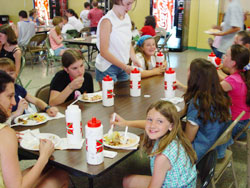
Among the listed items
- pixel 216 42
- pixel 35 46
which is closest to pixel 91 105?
pixel 216 42

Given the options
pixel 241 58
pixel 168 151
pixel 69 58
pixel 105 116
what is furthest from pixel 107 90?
pixel 241 58

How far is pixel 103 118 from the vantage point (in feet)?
6.25

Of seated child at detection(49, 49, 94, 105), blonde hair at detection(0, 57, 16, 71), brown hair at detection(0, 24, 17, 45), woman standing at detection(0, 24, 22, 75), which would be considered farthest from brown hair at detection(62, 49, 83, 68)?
brown hair at detection(0, 24, 17, 45)

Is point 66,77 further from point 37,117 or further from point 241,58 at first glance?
point 241,58

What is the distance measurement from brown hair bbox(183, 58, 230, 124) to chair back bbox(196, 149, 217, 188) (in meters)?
0.29

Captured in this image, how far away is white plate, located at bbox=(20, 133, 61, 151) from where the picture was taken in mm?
1524

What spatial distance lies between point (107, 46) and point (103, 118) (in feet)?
2.77

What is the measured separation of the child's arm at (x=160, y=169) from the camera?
140 cm

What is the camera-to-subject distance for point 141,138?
1632mm

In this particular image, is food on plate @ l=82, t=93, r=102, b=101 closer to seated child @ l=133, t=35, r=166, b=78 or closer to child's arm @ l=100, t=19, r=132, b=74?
child's arm @ l=100, t=19, r=132, b=74

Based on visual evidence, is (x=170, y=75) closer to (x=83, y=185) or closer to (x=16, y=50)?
(x=83, y=185)

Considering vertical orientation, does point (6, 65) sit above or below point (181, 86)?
above

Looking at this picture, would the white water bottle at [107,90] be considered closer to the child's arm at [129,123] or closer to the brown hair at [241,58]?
the child's arm at [129,123]

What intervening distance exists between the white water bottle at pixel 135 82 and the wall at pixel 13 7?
9711mm
